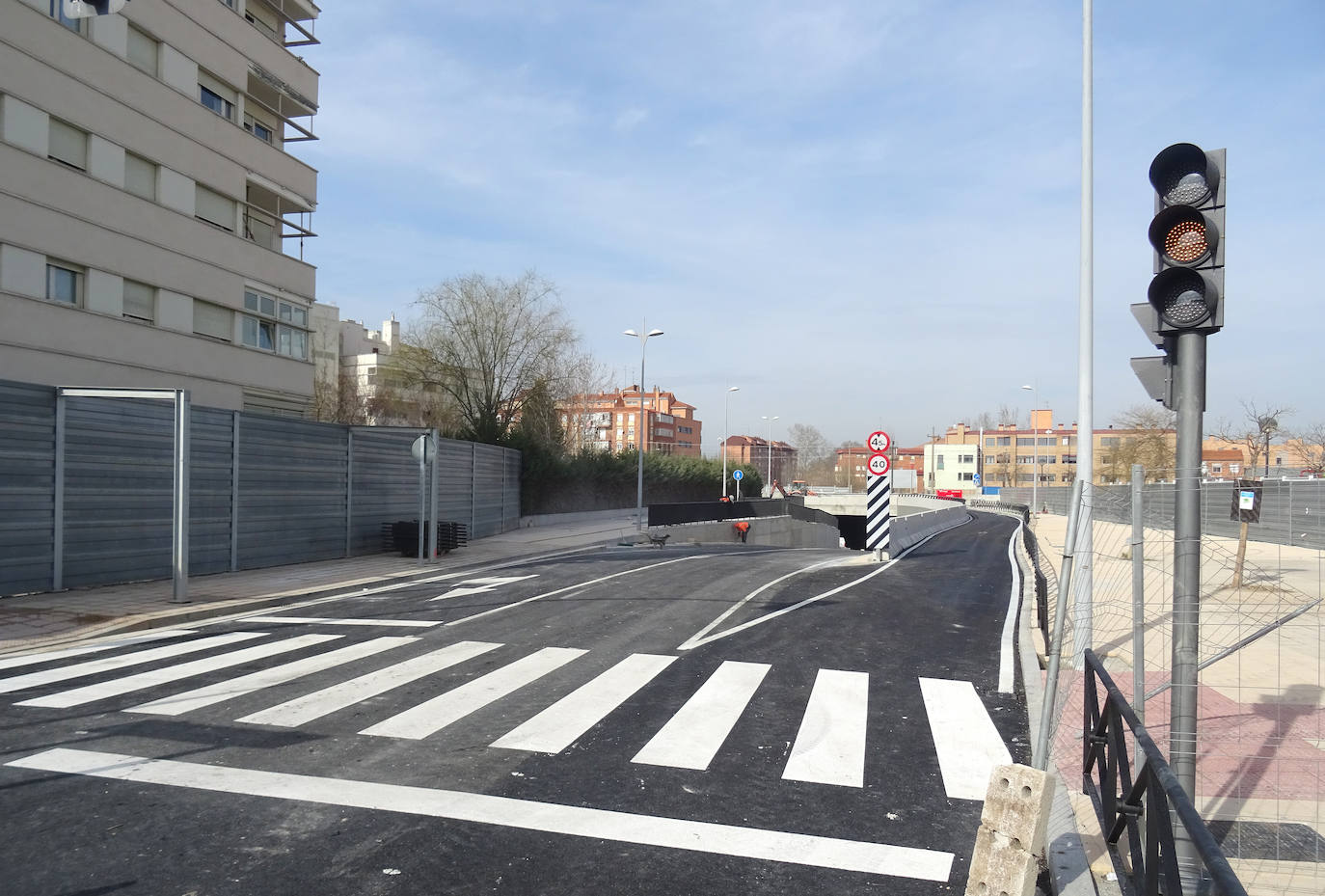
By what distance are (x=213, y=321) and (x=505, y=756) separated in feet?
80.5

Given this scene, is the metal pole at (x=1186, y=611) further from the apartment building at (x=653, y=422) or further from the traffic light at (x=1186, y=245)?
the apartment building at (x=653, y=422)

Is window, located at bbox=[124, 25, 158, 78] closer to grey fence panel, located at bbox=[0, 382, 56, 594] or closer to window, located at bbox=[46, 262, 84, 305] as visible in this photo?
window, located at bbox=[46, 262, 84, 305]

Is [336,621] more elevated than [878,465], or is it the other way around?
[878,465]

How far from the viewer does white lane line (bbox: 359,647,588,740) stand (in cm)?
682

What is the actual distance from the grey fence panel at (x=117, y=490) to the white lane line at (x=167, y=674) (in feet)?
18.0

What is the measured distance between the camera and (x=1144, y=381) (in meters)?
4.80

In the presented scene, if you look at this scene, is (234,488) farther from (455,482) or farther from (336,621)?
(455,482)

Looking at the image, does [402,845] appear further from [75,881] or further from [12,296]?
[12,296]

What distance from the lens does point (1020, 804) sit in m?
3.79

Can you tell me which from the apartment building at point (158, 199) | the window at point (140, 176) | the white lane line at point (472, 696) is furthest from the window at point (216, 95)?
the white lane line at point (472, 696)

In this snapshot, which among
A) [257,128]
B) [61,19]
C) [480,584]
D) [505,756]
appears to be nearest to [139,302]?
[61,19]

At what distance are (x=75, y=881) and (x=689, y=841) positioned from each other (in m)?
3.13

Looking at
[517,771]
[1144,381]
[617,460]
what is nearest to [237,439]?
[517,771]

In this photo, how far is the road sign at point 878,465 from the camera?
68.8 ft
